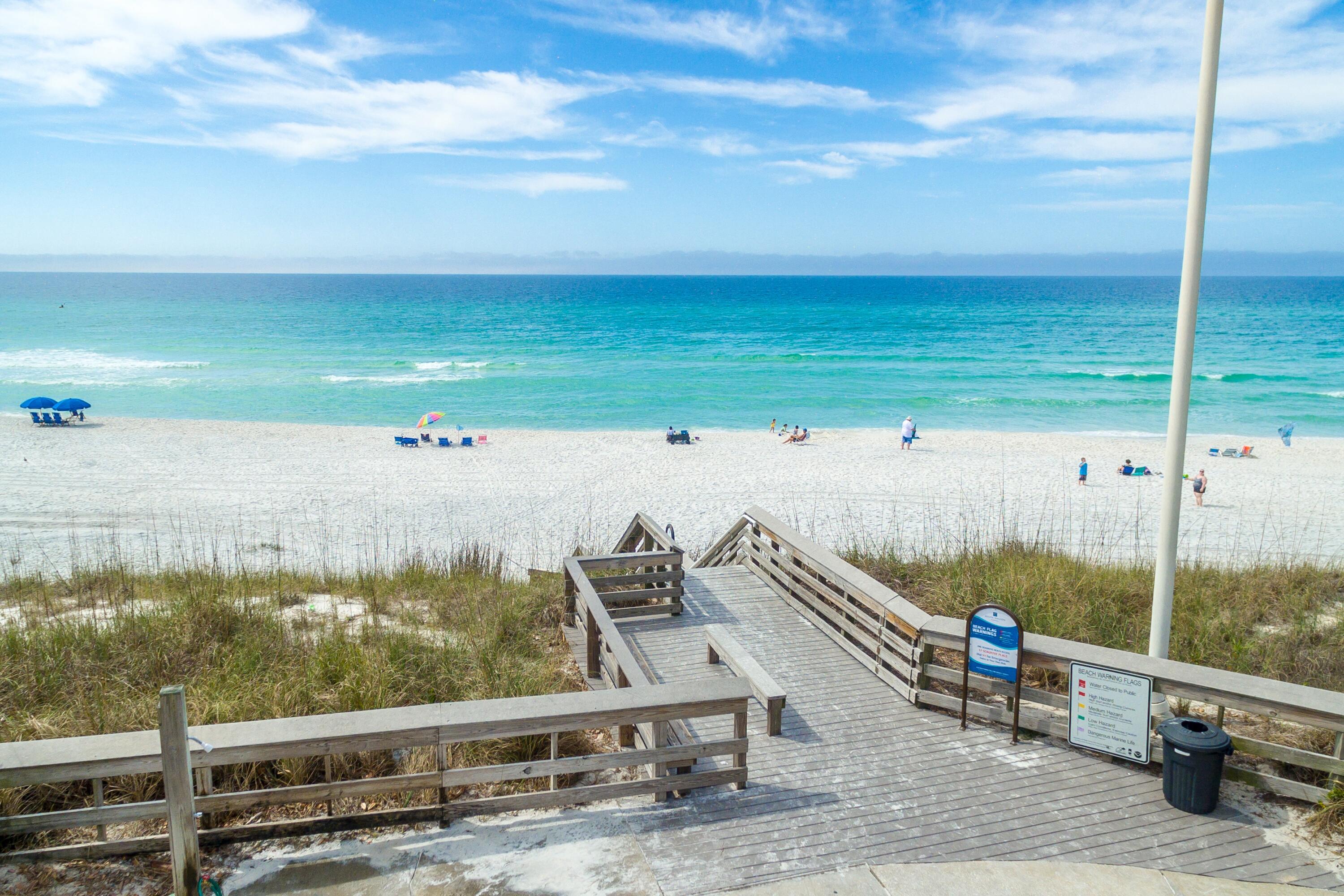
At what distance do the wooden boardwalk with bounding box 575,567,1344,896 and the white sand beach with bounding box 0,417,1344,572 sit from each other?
5.78m

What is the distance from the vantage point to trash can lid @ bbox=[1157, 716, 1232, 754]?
16.6 feet

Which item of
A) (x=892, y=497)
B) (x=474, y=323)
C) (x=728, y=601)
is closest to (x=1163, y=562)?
(x=728, y=601)

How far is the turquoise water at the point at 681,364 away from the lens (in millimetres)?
39938

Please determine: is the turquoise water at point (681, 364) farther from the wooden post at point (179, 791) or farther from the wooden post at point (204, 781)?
the wooden post at point (179, 791)

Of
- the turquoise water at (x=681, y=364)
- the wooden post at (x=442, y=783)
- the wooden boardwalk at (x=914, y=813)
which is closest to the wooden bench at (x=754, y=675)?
the wooden boardwalk at (x=914, y=813)

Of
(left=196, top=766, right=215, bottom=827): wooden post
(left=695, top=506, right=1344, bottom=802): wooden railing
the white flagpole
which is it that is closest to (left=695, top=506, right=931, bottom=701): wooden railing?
(left=695, top=506, right=1344, bottom=802): wooden railing

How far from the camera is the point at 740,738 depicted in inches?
212

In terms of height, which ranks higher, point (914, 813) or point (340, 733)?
point (340, 733)

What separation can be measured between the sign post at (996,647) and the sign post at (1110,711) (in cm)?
36

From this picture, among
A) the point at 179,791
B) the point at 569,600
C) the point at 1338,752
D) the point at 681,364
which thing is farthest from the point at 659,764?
the point at 681,364

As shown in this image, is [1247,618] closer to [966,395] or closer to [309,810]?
[309,810]

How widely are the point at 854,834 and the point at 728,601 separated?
4.51 meters

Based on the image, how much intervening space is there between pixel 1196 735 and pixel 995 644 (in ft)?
4.34

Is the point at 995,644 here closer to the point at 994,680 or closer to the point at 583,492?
the point at 994,680
